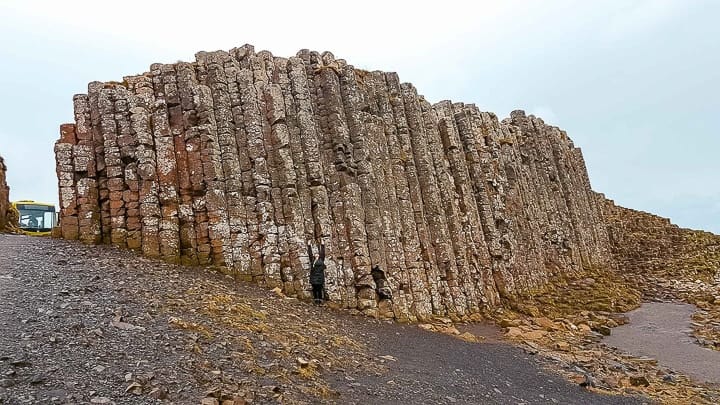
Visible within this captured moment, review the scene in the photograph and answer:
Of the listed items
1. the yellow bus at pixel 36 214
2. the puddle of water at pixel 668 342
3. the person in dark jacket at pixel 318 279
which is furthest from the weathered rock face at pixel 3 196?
the puddle of water at pixel 668 342

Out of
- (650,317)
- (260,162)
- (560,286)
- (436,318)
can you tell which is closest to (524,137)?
(560,286)

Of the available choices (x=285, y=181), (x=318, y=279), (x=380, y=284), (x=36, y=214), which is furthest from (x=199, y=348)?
(x=36, y=214)

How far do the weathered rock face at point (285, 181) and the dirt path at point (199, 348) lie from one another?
1.32 m

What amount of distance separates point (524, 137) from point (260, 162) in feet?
65.2

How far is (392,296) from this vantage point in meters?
18.6

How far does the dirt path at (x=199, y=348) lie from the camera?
26.8 ft

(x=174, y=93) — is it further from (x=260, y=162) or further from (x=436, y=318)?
(x=436, y=318)

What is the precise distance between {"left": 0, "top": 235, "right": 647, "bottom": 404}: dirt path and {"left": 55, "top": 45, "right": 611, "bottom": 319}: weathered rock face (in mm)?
1323

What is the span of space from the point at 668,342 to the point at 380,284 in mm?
11777

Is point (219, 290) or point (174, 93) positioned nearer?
point (219, 290)

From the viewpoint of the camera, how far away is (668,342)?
2159cm

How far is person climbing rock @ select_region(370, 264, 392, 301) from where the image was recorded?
1853 centimetres

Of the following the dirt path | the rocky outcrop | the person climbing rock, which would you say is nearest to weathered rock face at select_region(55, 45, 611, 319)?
the person climbing rock

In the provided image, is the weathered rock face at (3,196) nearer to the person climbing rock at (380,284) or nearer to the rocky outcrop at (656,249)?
the person climbing rock at (380,284)
